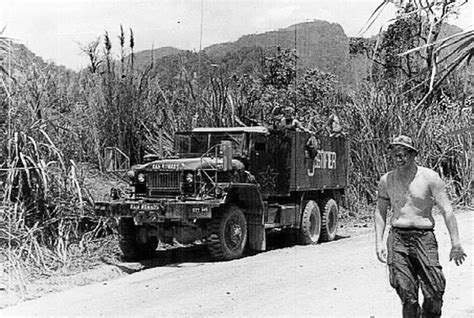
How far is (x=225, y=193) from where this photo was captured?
1170 centimetres

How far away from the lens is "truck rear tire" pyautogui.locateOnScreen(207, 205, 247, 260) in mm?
11594

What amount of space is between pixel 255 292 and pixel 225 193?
124 inches

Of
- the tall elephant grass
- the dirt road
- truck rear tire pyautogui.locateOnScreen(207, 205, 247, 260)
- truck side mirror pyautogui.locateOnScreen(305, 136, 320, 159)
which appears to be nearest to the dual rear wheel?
truck side mirror pyautogui.locateOnScreen(305, 136, 320, 159)

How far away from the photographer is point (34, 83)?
12359 millimetres

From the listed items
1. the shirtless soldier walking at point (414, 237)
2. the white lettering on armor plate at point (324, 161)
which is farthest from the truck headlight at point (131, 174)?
the shirtless soldier walking at point (414, 237)

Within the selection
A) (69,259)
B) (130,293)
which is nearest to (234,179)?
(69,259)

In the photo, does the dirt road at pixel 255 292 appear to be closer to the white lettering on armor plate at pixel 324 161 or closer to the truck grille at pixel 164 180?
the truck grille at pixel 164 180

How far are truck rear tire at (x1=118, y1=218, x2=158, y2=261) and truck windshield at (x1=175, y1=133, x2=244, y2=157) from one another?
1.64m

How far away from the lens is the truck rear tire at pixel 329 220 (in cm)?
1540

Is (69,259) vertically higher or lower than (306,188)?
lower

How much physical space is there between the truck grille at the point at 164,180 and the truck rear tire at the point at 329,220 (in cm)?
431

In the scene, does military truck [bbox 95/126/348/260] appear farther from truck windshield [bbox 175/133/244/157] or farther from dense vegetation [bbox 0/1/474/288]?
dense vegetation [bbox 0/1/474/288]

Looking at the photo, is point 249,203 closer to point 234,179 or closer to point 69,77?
point 234,179

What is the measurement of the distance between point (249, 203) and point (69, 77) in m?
6.86
